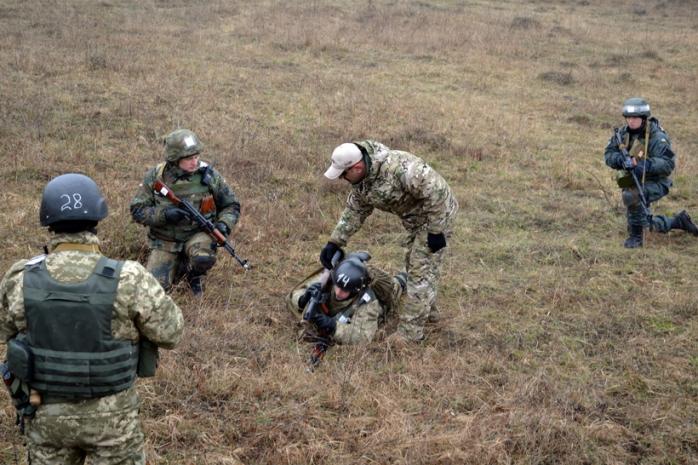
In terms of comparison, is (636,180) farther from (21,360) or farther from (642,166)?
(21,360)

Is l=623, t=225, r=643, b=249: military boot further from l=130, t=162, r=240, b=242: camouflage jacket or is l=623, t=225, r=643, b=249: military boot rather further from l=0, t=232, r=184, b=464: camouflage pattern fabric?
l=0, t=232, r=184, b=464: camouflage pattern fabric

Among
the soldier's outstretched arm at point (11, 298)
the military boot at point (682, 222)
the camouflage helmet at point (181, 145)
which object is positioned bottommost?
the military boot at point (682, 222)

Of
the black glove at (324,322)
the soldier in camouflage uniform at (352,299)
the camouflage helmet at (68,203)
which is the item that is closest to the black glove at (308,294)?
the soldier in camouflage uniform at (352,299)

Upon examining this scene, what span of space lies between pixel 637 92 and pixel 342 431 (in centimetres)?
1321

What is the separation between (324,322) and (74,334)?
9.18 feet

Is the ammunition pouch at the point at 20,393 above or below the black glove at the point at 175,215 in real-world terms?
above

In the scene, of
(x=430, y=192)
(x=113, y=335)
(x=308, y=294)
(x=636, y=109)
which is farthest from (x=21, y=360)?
(x=636, y=109)

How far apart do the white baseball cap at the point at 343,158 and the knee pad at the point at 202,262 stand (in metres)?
1.58

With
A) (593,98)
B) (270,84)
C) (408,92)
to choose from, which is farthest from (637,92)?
(270,84)

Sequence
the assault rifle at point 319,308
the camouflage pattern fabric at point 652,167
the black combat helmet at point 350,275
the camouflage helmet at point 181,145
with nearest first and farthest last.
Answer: the assault rifle at point 319,308 → the black combat helmet at point 350,275 → the camouflage helmet at point 181,145 → the camouflage pattern fabric at point 652,167

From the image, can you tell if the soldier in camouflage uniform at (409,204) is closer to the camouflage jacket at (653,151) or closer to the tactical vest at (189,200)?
the tactical vest at (189,200)

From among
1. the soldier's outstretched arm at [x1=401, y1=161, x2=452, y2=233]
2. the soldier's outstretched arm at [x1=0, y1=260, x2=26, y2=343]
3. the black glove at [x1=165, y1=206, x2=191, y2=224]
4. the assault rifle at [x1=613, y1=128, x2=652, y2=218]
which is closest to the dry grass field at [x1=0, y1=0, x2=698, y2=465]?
the assault rifle at [x1=613, y1=128, x2=652, y2=218]

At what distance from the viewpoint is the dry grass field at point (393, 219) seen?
176 inches

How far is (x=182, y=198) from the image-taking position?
6352mm
